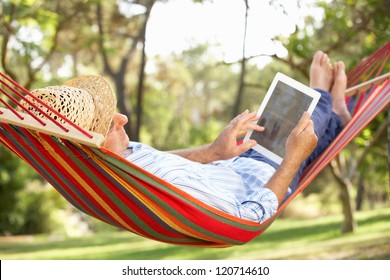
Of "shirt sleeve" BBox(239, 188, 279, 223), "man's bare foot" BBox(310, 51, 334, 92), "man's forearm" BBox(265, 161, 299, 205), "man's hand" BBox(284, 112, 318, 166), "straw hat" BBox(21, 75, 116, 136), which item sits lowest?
"shirt sleeve" BBox(239, 188, 279, 223)

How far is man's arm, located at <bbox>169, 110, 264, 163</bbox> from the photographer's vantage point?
2.58 meters

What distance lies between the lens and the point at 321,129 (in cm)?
273

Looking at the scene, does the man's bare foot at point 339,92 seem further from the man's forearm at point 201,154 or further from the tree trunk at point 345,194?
the tree trunk at point 345,194

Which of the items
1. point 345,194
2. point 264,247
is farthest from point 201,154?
point 345,194

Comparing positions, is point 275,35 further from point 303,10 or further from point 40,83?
point 40,83

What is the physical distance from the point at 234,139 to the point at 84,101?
728 mm

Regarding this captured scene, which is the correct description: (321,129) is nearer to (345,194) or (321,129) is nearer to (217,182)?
(217,182)

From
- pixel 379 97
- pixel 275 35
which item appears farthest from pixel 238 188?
pixel 275 35

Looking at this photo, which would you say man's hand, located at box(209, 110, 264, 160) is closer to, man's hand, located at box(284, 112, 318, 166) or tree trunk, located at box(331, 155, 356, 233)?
man's hand, located at box(284, 112, 318, 166)

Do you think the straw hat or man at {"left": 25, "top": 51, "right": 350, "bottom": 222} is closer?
the straw hat

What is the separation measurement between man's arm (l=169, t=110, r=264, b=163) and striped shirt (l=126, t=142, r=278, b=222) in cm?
10

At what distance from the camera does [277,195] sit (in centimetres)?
236

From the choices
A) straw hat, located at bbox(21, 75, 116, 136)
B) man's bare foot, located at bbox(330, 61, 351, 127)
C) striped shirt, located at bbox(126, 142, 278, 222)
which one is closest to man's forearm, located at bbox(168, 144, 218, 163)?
striped shirt, located at bbox(126, 142, 278, 222)
